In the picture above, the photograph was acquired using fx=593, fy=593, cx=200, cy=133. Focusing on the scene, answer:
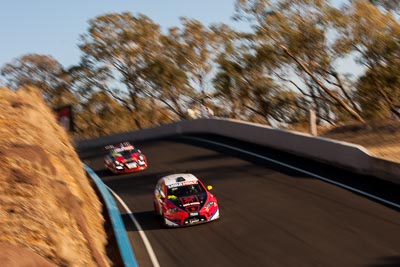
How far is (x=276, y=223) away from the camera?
16703 millimetres

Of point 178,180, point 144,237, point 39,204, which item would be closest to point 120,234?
point 144,237

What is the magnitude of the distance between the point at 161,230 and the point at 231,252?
374 cm

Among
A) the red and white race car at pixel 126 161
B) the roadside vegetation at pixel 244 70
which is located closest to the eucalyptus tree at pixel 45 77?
the roadside vegetation at pixel 244 70

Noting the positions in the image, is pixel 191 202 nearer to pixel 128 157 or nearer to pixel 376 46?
pixel 128 157

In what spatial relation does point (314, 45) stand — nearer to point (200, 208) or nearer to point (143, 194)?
point (143, 194)

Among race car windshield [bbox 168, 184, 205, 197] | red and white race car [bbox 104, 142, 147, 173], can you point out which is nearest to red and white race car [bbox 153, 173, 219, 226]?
race car windshield [bbox 168, 184, 205, 197]

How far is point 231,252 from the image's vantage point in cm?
1470

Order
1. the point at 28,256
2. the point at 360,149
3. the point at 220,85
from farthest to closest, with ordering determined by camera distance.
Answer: the point at 220,85 → the point at 360,149 → the point at 28,256

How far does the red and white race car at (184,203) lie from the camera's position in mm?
17688

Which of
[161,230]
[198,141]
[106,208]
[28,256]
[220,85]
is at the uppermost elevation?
[28,256]

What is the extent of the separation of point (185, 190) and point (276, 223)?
3.44 meters

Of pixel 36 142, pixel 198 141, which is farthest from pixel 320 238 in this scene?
pixel 198 141

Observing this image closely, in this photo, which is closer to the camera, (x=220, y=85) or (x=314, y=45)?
(x=314, y=45)

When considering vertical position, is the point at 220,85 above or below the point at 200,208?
below
